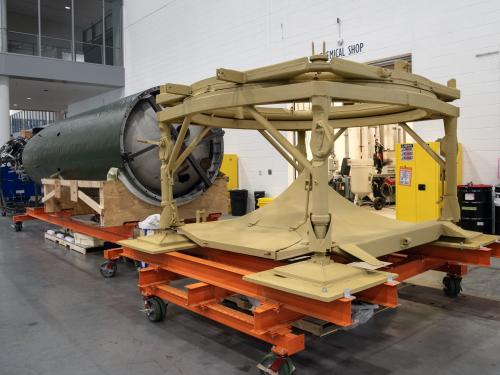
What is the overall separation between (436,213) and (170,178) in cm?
523

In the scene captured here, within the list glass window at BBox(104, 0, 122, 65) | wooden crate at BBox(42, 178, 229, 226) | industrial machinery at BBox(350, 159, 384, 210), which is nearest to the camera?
wooden crate at BBox(42, 178, 229, 226)

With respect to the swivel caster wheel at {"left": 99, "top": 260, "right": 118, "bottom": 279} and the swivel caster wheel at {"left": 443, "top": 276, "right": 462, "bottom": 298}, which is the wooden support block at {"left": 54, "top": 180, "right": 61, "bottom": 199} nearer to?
the swivel caster wheel at {"left": 99, "top": 260, "right": 118, "bottom": 279}

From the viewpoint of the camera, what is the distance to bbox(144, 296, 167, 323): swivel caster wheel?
386cm

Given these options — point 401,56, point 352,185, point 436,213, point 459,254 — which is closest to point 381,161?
point 352,185

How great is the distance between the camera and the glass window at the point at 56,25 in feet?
56.5

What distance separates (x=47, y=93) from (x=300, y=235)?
18876 millimetres

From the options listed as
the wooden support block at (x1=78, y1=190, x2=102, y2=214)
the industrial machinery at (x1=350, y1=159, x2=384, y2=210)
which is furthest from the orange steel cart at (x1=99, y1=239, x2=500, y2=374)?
the industrial machinery at (x1=350, y1=159, x2=384, y2=210)

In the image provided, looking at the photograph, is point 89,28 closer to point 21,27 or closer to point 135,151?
point 21,27

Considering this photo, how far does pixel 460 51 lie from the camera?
7.70 metres

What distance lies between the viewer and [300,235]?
3.58m

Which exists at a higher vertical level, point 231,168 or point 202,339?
point 231,168

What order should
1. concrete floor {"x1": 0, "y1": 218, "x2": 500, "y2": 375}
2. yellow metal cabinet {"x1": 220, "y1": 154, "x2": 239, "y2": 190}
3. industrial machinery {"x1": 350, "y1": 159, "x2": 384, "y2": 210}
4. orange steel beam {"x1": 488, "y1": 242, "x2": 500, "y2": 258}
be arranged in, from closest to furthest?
concrete floor {"x1": 0, "y1": 218, "x2": 500, "y2": 375}
orange steel beam {"x1": 488, "y1": 242, "x2": 500, "y2": 258}
industrial machinery {"x1": 350, "y1": 159, "x2": 384, "y2": 210}
yellow metal cabinet {"x1": 220, "y1": 154, "x2": 239, "y2": 190}

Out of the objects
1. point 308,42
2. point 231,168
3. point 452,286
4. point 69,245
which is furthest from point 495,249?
point 231,168

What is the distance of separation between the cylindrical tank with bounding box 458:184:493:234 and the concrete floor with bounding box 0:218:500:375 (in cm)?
221
